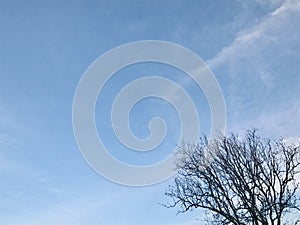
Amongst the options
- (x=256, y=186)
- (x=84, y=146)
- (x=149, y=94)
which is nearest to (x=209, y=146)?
(x=256, y=186)

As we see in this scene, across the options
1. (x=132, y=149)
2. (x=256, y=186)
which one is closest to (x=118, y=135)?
(x=132, y=149)

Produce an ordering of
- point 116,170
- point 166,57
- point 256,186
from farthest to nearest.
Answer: point 256,186, point 166,57, point 116,170

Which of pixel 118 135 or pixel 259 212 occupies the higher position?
pixel 118 135

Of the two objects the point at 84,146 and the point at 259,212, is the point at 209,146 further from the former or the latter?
the point at 84,146

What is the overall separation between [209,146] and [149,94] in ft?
19.2

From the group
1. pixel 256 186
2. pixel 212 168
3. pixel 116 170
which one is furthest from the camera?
pixel 212 168

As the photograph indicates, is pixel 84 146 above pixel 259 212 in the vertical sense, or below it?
above

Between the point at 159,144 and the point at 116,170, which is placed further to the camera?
the point at 159,144

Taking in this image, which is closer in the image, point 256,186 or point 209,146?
point 256,186

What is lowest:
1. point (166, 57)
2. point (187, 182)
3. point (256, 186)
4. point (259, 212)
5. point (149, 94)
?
point (259, 212)

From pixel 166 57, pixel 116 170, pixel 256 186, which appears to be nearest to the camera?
pixel 116 170

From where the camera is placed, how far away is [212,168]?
1998cm

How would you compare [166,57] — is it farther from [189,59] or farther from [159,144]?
[159,144]

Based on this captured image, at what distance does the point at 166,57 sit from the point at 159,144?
13.5 ft
